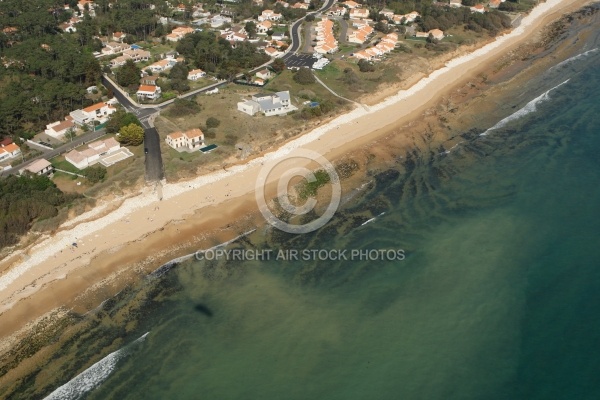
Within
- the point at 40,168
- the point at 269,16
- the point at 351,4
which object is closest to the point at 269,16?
the point at 269,16

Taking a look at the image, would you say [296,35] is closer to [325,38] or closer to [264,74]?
[325,38]

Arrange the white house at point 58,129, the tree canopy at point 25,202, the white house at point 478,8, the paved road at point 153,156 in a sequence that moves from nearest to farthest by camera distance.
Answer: the tree canopy at point 25,202
the paved road at point 153,156
the white house at point 58,129
the white house at point 478,8

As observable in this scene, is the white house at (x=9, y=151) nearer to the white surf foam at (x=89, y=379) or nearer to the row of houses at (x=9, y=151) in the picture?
the row of houses at (x=9, y=151)

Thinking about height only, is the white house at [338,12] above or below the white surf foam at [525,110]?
above

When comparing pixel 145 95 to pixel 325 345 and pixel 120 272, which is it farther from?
pixel 325 345

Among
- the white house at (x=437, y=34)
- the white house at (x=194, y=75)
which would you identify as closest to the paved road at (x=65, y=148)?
the white house at (x=194, y=75)
